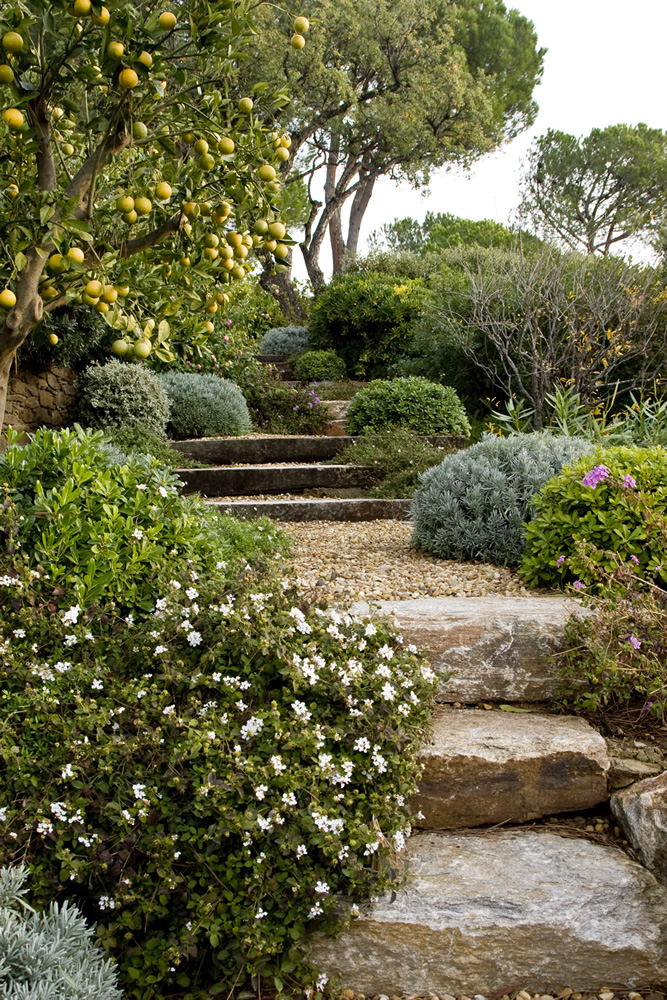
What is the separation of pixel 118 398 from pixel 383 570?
3.77 metres

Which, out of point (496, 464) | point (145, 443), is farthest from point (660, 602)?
point (145, 443)

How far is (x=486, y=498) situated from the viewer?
4426 millimetres

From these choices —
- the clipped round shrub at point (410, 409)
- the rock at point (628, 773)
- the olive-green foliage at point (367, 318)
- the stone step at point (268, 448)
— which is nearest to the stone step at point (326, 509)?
the stone step at point (268, 448)

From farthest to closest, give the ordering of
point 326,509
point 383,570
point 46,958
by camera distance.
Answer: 1. point 326,509
2. point 383,570
3. point 46,958

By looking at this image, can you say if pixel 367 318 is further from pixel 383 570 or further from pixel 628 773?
pixel 628 773

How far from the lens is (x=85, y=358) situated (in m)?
7.43

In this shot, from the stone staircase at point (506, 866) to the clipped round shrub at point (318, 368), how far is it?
9.00 meters

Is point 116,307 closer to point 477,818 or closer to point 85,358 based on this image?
point 477,818

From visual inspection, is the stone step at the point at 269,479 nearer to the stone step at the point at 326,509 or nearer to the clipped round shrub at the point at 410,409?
the stone step at the point at 326,509

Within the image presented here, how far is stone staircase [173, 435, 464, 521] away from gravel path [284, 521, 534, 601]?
1.39ft

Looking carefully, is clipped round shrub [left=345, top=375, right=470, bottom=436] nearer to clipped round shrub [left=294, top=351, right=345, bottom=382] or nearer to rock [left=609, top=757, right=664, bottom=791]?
clipped round shrub [left=294, top=351, right=345, bottom=382]

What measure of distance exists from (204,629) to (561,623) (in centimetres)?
147

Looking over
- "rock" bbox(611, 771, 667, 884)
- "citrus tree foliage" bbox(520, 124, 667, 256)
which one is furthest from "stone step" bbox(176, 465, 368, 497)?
"citrus tree foliage" bbox(520, 124, 667, 256)

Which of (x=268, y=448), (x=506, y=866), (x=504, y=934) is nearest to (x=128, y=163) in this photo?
(x=506, y=866)
